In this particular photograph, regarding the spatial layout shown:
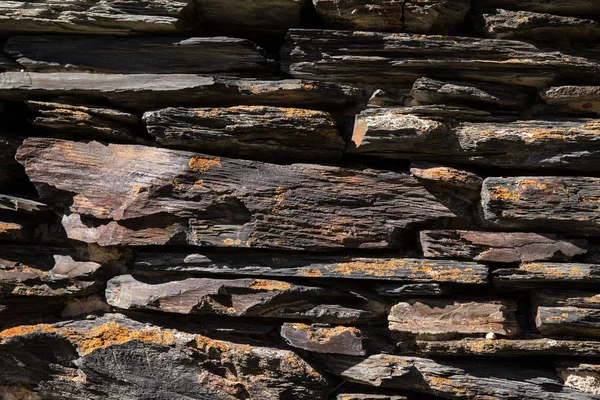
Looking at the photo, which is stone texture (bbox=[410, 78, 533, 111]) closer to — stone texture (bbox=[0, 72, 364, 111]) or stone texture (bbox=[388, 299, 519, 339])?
stone texture (bbox=[0, 72, 364, 111])

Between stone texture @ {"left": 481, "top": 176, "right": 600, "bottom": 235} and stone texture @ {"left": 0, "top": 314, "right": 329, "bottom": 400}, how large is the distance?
6.80 ft

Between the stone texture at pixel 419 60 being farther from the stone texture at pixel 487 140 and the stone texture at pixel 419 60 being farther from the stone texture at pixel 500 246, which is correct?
the stone texture at pixel 500 246

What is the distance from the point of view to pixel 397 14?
15.9ft

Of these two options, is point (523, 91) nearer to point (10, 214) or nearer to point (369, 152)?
point (369, 152)

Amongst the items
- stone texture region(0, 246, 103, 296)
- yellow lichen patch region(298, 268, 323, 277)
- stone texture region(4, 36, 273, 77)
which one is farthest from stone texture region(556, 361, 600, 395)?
stone texture region(0, 246, 103, 296)

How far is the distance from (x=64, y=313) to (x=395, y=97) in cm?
362

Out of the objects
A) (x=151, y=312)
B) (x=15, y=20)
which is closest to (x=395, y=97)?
(x=151, y=312)

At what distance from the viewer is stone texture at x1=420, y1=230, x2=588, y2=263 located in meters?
4.62

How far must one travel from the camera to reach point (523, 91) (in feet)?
16.0

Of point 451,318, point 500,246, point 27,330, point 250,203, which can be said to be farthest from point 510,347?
point 27,330

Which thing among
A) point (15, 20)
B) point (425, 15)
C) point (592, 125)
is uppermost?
point (425, 15)

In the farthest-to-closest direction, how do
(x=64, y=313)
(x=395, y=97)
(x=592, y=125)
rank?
(x=64, y=313) < (x=395, y=97) < (x=592, y=125)

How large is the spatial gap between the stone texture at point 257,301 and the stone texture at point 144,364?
28cm

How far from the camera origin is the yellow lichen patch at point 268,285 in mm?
4918
